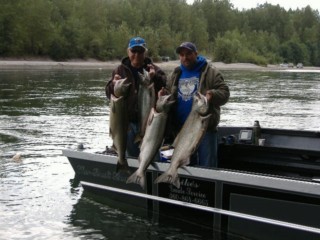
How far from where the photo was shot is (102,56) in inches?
3920

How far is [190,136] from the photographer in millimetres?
5742

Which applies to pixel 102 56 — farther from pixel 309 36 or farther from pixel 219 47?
pixel 309 36

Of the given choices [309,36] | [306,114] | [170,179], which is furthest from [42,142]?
[309,36]

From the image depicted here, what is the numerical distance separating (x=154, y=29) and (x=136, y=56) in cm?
12330

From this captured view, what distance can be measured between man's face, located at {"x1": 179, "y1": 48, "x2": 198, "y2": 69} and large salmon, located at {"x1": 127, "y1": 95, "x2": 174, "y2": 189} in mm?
611

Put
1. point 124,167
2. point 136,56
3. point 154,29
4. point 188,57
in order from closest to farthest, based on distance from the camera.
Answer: point 188,57 < point 124,167 < point 136,56 < point 154,29

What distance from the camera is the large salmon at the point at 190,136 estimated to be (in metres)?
5.61

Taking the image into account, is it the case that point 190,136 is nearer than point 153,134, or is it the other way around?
point 190,136

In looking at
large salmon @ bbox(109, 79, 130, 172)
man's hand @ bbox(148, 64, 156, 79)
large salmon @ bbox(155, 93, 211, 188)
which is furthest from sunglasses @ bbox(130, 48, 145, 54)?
large salmon @ bbox(155, 93, 211, 188)

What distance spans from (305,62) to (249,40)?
17603 millimetres

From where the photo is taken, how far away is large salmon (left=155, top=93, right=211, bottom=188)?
18.4 ft

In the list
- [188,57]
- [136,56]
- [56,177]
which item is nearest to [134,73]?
[136,56]

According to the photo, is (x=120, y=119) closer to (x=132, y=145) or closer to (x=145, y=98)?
(x=145, y=98)

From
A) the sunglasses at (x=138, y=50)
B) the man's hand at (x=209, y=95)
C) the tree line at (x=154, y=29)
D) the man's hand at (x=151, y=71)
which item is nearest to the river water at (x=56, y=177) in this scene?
the man's hand at (x=209, y=95)
